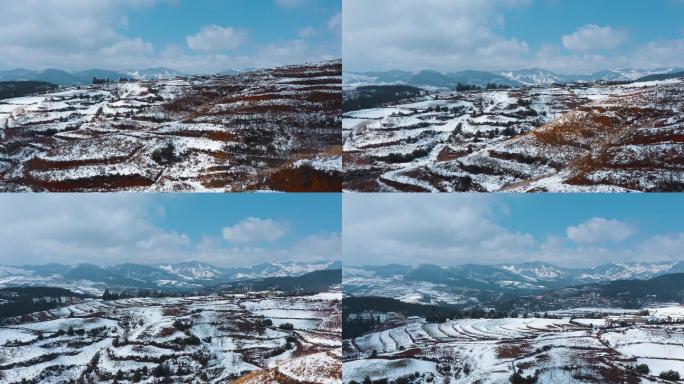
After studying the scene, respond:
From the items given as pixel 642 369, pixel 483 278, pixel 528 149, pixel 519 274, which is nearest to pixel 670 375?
pixel 642 369

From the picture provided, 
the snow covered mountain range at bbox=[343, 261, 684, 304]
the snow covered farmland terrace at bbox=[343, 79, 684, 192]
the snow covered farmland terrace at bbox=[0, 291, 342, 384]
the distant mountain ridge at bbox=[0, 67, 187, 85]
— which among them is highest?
the distant mountain ridge at bbox=[0, 67, 187, 85]

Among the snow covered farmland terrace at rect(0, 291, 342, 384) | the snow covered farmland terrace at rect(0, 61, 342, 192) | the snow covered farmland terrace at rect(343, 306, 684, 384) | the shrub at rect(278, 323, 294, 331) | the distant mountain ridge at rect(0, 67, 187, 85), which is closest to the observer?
the snow covered farmland terrace at rect(343, 306, 684, 384)

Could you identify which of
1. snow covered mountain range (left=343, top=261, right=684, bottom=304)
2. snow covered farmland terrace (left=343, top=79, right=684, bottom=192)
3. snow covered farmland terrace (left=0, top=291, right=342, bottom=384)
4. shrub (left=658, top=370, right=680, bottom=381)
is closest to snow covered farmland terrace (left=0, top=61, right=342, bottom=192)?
snow covered farmland terrace (left=343, top=79, right=684, bottom=192)

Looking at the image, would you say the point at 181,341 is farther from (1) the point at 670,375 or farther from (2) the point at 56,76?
(2) the point at 56,76

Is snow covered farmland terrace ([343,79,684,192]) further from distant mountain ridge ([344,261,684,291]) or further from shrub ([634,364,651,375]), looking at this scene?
shrub ([634,364,651,375])

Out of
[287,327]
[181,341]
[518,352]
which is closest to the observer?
[518,352]
